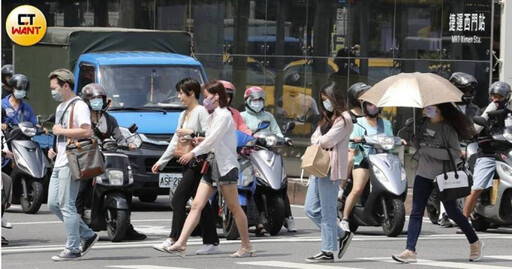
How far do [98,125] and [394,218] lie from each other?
334cm

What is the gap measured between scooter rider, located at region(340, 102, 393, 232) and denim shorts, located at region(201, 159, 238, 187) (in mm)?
2593

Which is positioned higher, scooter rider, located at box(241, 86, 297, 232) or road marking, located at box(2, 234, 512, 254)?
scooter rider, located at box(241, 86, 297, 232)

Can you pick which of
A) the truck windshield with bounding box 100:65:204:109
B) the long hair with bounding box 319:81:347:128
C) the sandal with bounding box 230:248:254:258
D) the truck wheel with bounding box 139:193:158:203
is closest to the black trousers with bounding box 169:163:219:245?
the sandal with bounding box 230:248:254:258

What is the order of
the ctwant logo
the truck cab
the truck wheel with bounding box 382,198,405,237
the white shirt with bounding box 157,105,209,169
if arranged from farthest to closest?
the ctwant logo, the truck cab, the truck wheel with bounding box 382,198,405,237, the white shirt with bounding box 157,105,209,169

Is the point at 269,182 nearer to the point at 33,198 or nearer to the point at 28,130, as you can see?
the point at 28,130

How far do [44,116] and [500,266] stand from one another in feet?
34.7

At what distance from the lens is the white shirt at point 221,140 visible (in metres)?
12.4

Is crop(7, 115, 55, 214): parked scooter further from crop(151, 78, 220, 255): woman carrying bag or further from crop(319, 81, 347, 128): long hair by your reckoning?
crop(319, 81, 347, 128): long hair

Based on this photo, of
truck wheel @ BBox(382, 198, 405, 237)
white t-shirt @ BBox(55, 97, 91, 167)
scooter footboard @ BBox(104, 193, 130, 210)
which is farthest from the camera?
truck wheel @ BBox(382, 198, 405, 237)

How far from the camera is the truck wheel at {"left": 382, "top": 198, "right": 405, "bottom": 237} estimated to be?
48.7 feet

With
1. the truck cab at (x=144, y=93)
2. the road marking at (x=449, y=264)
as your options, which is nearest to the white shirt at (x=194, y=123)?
the road marking at (x=449, y=264)

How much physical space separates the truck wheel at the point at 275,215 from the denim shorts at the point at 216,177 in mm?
2506

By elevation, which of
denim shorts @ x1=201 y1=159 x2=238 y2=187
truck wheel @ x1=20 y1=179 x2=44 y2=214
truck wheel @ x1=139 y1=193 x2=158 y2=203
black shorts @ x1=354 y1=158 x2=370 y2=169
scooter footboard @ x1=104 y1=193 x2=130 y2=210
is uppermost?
denim shorts @ x1=201 y1=159 x2=238 y2=187

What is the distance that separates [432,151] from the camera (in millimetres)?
12266
